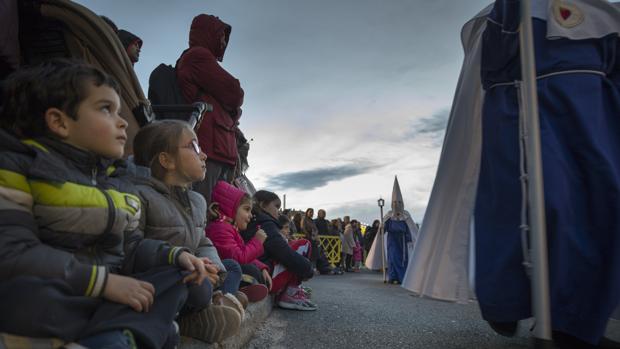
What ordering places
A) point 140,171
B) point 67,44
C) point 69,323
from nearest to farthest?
point 69,323 → point 140,171 → point 67,44

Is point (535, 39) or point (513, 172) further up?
point (535, 39)

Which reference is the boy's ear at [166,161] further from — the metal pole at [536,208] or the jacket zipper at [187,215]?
the metal pole at [536,208]

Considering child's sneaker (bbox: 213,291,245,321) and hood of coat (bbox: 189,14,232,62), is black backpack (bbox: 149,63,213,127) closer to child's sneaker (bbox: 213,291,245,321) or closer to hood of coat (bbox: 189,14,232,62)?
hood of coat (bbox: 189,14,232,62)

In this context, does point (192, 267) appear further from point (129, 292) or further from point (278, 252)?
point (278, 252)

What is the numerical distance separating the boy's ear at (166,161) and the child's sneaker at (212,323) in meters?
Result: 0.61

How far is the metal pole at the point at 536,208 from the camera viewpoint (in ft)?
4.57

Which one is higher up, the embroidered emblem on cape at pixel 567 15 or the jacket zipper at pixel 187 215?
the embroidered emblem on cape at pixel 567 15

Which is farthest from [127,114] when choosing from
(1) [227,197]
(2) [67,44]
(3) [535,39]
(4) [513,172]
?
(3) [535,39]

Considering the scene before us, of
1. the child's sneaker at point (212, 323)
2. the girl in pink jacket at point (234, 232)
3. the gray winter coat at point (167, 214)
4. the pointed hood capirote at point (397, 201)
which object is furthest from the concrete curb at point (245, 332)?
the pointed hood capirote at point (397, 201)

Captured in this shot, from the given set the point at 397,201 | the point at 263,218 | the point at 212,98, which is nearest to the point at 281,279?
the point at 263,218

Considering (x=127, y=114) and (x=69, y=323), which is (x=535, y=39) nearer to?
(x=127, y=114)

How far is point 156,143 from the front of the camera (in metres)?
1.79

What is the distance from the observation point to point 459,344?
2234 millimetres

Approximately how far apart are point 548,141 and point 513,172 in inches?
8.1
